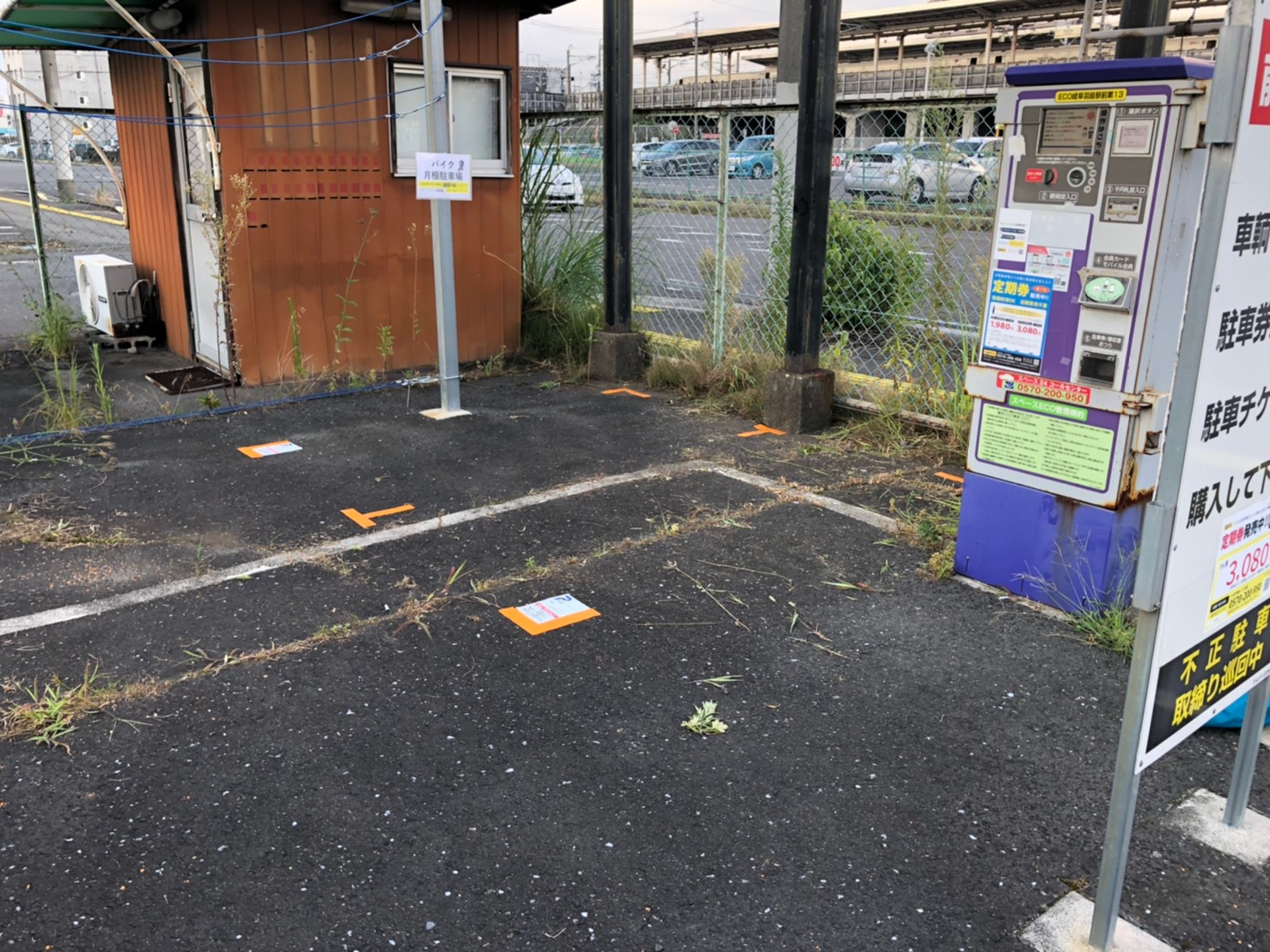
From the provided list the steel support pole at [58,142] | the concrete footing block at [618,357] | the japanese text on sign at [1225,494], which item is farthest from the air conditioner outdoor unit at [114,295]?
the steel support pole at [58,142]

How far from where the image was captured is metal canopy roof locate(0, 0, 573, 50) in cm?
612

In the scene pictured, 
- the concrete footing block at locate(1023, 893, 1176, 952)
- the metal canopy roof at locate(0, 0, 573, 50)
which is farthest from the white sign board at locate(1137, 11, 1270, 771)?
the metal canopy roof at locate(0, 0, 573, 50)

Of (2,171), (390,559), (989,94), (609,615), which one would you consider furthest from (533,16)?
(2,171)

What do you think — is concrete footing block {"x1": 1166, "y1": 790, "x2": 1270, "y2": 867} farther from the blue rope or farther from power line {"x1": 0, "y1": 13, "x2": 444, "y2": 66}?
power line {"x1": 0, "y1": 13, "x2": 444, "y2": 66}

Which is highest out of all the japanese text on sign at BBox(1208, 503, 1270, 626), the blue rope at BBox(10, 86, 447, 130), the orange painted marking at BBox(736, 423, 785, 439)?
the blue rope at BBox(10, 86, 447, 130)

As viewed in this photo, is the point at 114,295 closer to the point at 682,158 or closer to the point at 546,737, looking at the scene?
the point at 682,158

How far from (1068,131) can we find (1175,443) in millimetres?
1937

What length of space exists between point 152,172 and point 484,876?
7110mm

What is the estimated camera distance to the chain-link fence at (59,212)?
25.9 feet

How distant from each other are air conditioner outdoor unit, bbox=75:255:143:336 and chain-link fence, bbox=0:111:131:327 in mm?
350

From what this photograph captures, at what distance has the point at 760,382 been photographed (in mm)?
6484

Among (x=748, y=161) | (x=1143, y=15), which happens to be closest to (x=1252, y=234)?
(x=1143, y=15)

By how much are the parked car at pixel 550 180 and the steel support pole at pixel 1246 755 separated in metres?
6.68

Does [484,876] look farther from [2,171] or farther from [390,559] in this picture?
[2,171]
